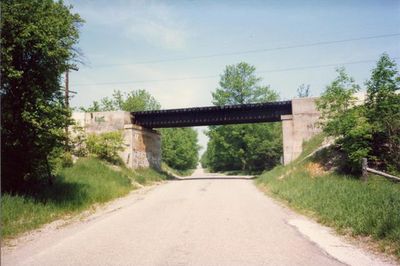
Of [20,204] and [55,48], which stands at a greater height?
[55,48]

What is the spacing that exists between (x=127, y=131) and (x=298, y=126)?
16.7 meters

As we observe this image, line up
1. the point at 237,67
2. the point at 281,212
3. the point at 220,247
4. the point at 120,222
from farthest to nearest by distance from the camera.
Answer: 1. the point at 237,67
2. the point at 281,212
3. the point at 120,222
4. the point at 220,247

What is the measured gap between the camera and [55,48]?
1317 centimetres

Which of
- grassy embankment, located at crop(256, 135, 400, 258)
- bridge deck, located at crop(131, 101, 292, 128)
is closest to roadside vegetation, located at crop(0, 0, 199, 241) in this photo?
grassy embankment, located at crop(256, 135, 400, 258)

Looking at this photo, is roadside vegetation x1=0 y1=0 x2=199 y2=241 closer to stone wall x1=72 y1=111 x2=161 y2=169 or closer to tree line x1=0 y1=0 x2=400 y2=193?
tree line x1=0 y1=0 x2=400 y2=193

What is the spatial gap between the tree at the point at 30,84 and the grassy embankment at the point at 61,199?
148 centimetres

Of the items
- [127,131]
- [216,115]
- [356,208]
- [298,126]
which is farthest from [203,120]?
[356,208]

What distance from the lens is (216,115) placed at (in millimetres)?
34625

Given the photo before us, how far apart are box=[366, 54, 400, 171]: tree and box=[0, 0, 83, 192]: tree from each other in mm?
16109

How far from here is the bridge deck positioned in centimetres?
3303

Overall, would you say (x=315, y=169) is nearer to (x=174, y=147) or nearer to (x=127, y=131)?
(x=127, y=131)

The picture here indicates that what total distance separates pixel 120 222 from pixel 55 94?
6.54m

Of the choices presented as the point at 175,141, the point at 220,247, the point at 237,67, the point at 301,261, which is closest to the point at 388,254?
the point at 301,261

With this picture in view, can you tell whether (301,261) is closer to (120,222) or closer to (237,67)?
(120,222)
